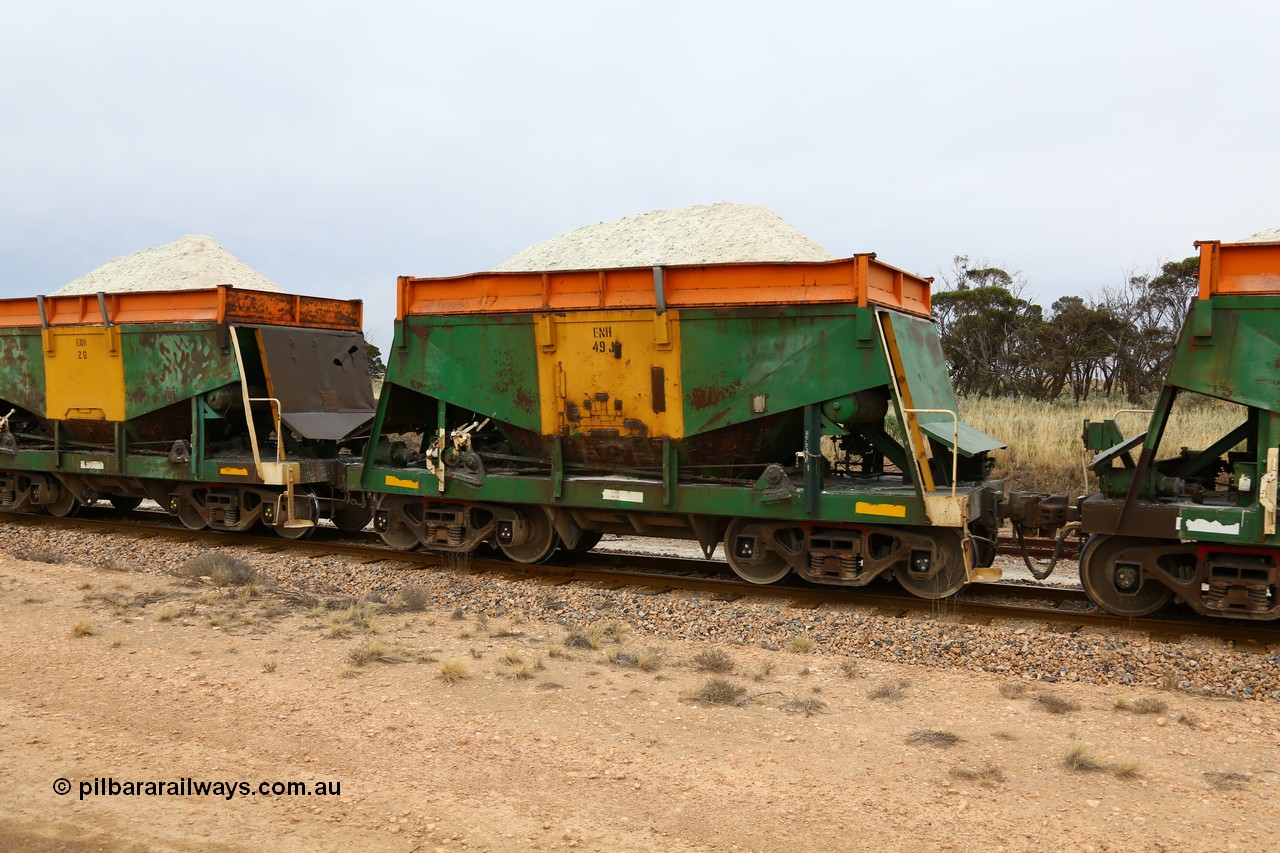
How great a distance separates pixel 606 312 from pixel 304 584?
406 cm

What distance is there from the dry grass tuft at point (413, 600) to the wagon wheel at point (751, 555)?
288cm

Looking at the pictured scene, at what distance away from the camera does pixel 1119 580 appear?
8109 mm

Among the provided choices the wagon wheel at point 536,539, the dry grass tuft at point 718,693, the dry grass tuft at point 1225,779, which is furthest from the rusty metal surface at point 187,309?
the dry grass tuft at point 1225,779

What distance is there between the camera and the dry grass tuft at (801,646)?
7355 millimetres

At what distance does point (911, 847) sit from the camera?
4.11 m

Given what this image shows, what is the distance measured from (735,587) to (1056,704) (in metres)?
3.83

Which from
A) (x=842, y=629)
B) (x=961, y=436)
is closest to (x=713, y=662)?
(x=842, y=629)

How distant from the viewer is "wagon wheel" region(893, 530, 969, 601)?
8539 millimetres

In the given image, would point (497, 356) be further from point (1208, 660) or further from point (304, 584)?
point (1208, 660)

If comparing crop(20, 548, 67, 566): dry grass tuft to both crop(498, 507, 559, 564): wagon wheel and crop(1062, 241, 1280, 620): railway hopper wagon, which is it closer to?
crop(498, 507, 559, 564): wagon wheel

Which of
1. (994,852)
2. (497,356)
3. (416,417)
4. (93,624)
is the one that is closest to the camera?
(994,852)

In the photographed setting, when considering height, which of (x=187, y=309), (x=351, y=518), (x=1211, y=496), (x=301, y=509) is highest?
(x=187, y=309)

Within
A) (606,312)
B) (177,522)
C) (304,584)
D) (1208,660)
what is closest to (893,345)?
(606,312)

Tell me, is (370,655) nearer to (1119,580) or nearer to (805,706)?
(805,706)
